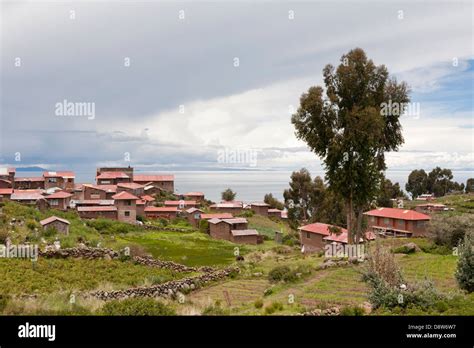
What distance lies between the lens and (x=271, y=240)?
5778 centimetres

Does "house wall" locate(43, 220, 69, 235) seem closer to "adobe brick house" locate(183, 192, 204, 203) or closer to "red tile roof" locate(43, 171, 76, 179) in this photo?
"red tile roof" locate(43, 171, 76, 179)

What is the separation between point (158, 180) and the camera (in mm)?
98688

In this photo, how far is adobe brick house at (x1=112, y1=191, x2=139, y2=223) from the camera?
63000mm

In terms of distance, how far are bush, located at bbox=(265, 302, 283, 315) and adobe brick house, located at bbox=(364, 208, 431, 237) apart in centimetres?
3499

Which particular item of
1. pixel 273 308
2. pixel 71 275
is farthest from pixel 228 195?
pixel 273 308

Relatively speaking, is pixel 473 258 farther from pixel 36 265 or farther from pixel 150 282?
pixel 36 265

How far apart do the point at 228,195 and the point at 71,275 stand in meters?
74.4

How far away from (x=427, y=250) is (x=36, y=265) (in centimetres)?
2581

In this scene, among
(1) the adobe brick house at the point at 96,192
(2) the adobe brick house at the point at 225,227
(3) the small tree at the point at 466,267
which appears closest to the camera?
(3) the small tree at the point at 466,267

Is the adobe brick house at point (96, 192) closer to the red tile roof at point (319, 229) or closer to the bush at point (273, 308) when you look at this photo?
A: the red tile roof at point (319, 229)

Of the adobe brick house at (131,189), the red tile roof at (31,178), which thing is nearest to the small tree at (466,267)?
the adobe brick house at (131,189)

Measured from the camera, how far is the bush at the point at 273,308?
1528 cm
